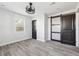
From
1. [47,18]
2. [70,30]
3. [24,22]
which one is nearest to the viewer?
[70,30]

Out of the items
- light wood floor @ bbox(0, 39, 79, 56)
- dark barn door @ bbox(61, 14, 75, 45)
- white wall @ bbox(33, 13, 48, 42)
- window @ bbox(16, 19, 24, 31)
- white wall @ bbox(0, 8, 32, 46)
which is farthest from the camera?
window @ bbox(16, 19, 24, 31)

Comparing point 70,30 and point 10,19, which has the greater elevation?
point 10,19

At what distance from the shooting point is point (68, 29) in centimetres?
412

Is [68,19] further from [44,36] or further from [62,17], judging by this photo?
[44,36]

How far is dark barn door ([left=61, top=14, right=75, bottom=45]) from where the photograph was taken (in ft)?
12.9

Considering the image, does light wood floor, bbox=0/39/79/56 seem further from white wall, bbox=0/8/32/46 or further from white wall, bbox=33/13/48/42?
white wall, bbox=33/13/48/42

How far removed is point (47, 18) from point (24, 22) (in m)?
2.35

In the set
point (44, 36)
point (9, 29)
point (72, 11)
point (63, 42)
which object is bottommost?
point (63, 42)

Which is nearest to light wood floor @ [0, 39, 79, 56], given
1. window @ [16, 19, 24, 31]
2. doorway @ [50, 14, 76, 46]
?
doorway @ [50, 14, 76, 46]

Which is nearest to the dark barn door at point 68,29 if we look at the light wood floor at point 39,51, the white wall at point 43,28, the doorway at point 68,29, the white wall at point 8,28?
the doorway at point 68,29

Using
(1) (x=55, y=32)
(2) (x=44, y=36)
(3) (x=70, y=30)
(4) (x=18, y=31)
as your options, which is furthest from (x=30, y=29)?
(3) (x=70, y=30)

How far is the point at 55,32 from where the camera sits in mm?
5160

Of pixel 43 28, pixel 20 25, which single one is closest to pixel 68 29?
pixel 43 28

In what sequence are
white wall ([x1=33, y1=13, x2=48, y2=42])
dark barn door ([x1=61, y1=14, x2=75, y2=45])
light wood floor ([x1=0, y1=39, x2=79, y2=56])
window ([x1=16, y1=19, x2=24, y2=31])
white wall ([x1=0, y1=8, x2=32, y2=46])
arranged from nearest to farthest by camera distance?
light wood floor ([x1=0, y1=39, x2=79, y2=56]), white wall ([x1=0, y1=8, x2=32, y2=46]), dark barn door ([x1=61, y1=14, x2=75, y2=45]), white wall ([x1=33, y1=13, x2=48, y2=42]), window ([x1=16, y1=19, x2=24, y2=31])
